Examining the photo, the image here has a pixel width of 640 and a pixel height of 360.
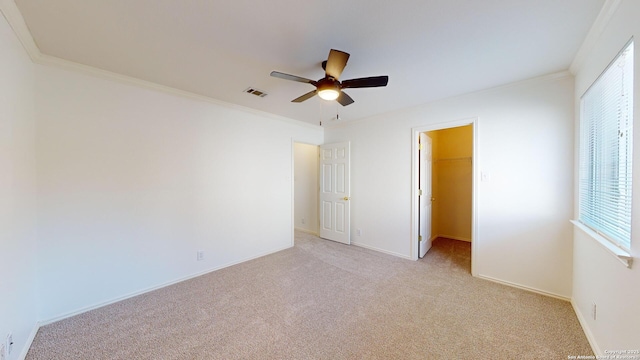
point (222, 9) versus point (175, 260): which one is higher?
point (222, 9)

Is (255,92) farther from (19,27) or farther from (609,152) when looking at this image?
(609,152)

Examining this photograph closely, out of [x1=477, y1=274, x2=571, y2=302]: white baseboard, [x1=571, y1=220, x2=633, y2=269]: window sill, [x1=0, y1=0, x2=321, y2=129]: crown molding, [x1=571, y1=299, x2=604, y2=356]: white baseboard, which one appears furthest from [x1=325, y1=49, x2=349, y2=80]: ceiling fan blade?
[x1=477, y1=274, x2=571, y2=302]: white baseboard

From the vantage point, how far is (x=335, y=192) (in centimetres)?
441

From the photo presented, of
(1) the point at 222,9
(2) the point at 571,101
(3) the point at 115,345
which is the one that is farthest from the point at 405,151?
(3) the point at 115,345

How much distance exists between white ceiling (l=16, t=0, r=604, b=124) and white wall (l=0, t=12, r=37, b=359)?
1.16 feet

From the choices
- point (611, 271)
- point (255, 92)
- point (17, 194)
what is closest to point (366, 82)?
point (255, 92)

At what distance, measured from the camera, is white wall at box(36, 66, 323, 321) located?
80.0 inches

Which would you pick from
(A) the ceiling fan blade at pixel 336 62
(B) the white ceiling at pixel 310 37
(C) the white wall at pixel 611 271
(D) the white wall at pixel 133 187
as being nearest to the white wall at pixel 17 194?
(D) the white wall at pixel 133 187

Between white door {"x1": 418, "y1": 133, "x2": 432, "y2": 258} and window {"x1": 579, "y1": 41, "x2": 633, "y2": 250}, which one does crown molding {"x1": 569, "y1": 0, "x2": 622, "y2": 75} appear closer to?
window {"x1": 579, "y1": 41, "x2": 633, "y2": 250}

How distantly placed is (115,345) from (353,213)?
11.1 feet

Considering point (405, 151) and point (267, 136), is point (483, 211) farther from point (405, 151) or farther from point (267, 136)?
point (267, 136)

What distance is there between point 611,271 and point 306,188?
172 inches

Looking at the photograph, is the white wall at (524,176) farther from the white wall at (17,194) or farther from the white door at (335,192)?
the white wall at (17,194)

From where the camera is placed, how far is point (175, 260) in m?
2.74
